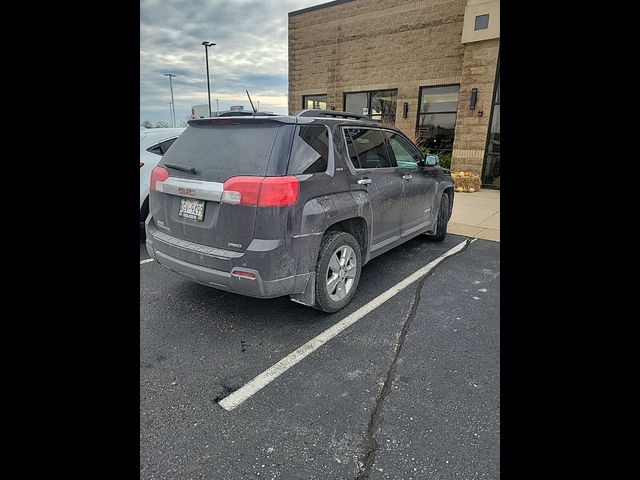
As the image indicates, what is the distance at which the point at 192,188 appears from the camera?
3.01 m

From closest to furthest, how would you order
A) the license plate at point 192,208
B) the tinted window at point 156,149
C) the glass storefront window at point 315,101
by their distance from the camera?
the license plate at point 192,208 < the tinted window at point 156,149 < the glass storefront window at point 315,101

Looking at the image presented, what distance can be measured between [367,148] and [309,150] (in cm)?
108

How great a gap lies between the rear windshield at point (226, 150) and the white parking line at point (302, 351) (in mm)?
1369

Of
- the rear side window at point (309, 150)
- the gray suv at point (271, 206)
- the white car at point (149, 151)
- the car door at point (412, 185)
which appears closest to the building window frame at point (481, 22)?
the car door at point (412, 185)

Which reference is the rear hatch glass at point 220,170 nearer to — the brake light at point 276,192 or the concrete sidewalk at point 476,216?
the brake light at point 276,192

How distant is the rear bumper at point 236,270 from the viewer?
9.19ft

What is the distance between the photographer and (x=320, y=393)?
242cm

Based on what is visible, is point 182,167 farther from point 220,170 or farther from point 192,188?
point 220,170

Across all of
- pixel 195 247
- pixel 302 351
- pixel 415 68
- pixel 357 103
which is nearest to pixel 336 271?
pixel 302 351

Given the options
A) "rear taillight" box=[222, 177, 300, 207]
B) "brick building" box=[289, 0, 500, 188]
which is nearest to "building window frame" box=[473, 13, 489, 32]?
"brick building" box=[289, 0, 500, 188]

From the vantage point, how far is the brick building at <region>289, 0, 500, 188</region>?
10.2 metres

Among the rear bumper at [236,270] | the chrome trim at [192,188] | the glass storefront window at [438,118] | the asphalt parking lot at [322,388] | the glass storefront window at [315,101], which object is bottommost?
the asphalt parking lot at [322,388]
